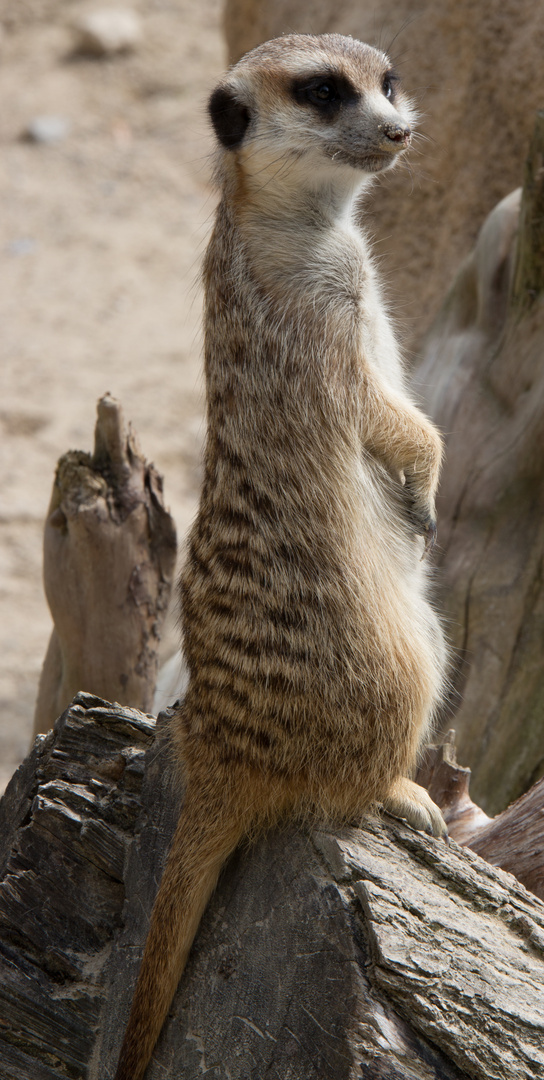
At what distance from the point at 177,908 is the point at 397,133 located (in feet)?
4.56

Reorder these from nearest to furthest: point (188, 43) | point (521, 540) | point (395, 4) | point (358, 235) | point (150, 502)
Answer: point (358, 235) → point (150, 502) → point (521, 540) → point (395, 4) → point (188, 43)

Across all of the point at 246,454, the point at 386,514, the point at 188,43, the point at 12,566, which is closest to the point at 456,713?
the point at 386,514

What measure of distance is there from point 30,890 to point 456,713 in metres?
1.37

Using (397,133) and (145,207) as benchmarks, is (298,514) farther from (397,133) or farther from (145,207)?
(145,207)

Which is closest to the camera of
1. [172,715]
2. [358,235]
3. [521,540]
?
[172,715]

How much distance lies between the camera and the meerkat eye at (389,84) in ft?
6.65

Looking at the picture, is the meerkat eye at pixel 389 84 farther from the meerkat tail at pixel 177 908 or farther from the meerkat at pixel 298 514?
the meerkat tail at pixel 177 908

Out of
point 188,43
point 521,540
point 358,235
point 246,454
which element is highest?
point 188,43

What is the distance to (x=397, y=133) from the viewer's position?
5.97 feet

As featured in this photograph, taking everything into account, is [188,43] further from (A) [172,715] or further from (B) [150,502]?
(A) [172,715]

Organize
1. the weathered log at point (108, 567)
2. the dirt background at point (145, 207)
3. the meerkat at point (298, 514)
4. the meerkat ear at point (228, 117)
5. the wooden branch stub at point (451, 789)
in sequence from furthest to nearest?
the dirt background at point (145, 207), the weathered log at point (108, 567), the wooden branch stub at point (451, 789), the meerkat ear at point (228, 117), the meerkat at point (298, 514)

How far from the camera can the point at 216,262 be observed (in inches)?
75.7

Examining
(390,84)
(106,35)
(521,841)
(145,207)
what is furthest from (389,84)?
(106,35)

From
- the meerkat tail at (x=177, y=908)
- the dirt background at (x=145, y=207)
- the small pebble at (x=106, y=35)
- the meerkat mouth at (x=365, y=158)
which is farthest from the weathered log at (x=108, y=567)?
the small pebble at (x=106, y=35)
